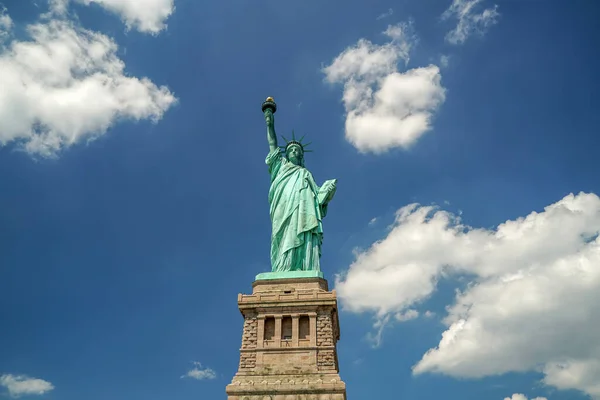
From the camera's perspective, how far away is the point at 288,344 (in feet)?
94.6

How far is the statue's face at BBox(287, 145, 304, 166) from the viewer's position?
37562mm

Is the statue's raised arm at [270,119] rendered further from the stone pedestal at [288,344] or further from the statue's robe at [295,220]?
the stone pedestal at [288,344]

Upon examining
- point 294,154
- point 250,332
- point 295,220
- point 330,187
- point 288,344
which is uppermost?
point 294,154

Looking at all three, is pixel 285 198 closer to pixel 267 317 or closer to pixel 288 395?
pixel 267 317

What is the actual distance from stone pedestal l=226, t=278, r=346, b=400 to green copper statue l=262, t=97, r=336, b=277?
1815 millimetres

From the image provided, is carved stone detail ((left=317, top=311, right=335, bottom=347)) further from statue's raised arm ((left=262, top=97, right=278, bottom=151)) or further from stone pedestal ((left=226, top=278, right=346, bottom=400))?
statue's raised arm ((left=262, top=97, right=278, bottom=151))

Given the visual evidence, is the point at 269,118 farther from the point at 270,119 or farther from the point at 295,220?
the point at 295,220

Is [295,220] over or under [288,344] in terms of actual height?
over

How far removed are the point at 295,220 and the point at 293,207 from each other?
3.03 feet

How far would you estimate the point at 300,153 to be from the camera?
1507 inches

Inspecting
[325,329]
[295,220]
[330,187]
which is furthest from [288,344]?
[330,187]

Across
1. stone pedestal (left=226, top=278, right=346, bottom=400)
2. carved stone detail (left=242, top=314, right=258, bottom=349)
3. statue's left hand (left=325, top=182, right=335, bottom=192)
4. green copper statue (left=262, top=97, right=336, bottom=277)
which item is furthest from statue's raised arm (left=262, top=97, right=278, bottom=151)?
carved stone detail (left=242, top=314, right=258, bottom=349)

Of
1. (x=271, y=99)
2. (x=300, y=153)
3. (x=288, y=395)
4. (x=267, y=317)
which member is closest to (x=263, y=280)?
(x=267, y=317)

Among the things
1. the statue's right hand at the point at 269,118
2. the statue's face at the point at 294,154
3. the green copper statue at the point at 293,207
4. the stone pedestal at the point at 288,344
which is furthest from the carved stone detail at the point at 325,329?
the statue's right hand at the point at 269,118
